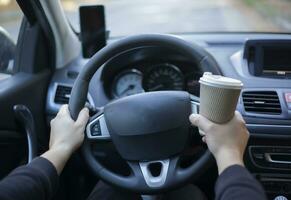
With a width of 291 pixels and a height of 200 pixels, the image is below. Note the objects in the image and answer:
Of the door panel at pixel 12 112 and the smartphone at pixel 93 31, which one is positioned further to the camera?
the smartphone at pixel 93 31

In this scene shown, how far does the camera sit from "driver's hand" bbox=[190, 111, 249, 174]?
5.60 ft

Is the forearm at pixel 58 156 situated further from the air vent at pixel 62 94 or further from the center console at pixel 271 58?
the center console at pixel 271 58

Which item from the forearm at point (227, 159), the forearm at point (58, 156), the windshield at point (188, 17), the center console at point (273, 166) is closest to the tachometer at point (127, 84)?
the center console at point (273, 166)

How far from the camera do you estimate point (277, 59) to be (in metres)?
2.75

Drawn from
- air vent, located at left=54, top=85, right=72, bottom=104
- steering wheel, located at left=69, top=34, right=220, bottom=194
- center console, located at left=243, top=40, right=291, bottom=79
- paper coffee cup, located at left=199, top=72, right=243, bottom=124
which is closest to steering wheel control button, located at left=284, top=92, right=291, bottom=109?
center console, located at left=243, top=40, right=291, bottom=79

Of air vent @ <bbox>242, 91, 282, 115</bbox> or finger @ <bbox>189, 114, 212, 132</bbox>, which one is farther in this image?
air vent @ <bbox>242, 91, 282, 115</bbox>

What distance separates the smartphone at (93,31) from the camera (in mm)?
3227

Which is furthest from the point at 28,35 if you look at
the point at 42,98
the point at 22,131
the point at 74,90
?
the point at 74,90

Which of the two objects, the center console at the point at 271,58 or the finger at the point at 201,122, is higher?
the finger at the point at 201,122

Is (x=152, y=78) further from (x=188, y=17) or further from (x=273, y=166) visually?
(x=188, y=17)

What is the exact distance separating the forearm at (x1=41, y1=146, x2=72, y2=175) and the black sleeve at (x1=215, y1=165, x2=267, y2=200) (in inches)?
22.1

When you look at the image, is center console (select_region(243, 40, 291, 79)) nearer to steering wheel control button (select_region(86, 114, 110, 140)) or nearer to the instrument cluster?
the instrument cluster

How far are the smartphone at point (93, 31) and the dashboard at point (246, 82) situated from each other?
9 cm

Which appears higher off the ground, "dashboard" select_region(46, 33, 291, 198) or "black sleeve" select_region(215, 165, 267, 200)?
"black sleeve" select_region(215, 165, 267, 200)
